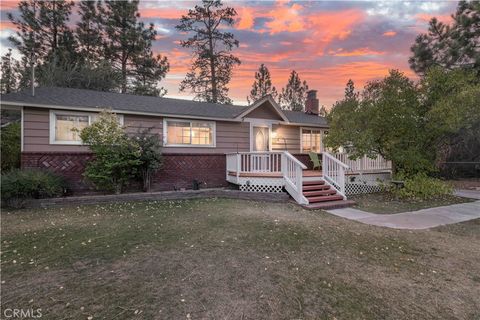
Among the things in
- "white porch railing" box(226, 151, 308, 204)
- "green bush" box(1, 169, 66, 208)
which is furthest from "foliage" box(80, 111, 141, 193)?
"white porch railing" box(226, 151, 308, 204)

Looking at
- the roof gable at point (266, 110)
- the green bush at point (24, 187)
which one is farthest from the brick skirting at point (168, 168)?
the roof gable at point (266, 110)

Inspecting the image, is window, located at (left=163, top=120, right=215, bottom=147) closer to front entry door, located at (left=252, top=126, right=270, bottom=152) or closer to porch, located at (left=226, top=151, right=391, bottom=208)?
porch, located at (left=226, top=151, right=391, bottom=208)

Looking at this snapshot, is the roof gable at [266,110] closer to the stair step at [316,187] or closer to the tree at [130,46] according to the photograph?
the stair step at [316,187]

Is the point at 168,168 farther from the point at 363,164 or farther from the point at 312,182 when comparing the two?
the point at 363,164

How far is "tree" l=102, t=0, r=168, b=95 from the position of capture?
21.8 m

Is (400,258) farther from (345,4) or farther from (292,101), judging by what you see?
(292,101)

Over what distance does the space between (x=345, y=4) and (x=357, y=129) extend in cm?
539

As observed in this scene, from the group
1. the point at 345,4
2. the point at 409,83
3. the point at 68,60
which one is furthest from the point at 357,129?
the point at 68,60

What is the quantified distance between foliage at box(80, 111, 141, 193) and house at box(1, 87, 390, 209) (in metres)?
0.89

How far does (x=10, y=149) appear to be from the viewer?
10312 mm

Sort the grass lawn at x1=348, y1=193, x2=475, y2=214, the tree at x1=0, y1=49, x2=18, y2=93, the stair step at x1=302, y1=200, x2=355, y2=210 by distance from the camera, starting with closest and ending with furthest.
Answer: the stair step at x1=302, y1=200, x2=355, y2=210
the grass lawn at x1=348, y1=193, x2=475, y2=214
the tree at x1=0, y1=49, x2=18, y2=93

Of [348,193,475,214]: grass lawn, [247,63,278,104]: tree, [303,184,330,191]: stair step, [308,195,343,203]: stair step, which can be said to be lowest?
[348,193,475,214]: grass lawn

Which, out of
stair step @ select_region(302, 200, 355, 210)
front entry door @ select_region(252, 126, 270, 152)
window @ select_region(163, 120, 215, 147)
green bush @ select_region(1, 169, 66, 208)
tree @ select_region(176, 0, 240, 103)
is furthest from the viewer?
tree @ select_region(176, 0, 240, 103)

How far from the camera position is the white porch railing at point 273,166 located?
8141 millimetres
